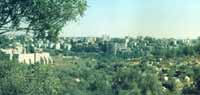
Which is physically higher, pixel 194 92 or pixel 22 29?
pixel 22 29

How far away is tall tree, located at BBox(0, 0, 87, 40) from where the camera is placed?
9.67 metres

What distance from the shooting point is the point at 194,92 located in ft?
114

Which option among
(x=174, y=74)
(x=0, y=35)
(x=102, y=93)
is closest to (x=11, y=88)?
(x=0, y=35)

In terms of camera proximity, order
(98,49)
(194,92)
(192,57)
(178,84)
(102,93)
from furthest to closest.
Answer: (98,49)
(192,57)
(178,84)
(102,93)
(194,92)

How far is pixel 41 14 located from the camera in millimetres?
9820

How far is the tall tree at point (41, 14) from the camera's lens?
9.67m

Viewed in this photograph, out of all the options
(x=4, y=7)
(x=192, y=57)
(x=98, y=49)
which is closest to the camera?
(x=4, y=7)

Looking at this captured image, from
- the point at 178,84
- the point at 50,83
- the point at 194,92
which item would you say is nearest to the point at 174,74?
the point at 178,84

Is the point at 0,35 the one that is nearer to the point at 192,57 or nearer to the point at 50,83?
the point at 50,83

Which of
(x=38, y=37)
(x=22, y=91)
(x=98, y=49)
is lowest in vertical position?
(x=98, y=49)

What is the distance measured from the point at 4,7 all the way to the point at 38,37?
2.64 ft

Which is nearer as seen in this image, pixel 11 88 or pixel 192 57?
pixel 11 88

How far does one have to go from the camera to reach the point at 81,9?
33.0 ft

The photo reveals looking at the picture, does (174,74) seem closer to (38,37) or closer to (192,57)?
(192,57)
